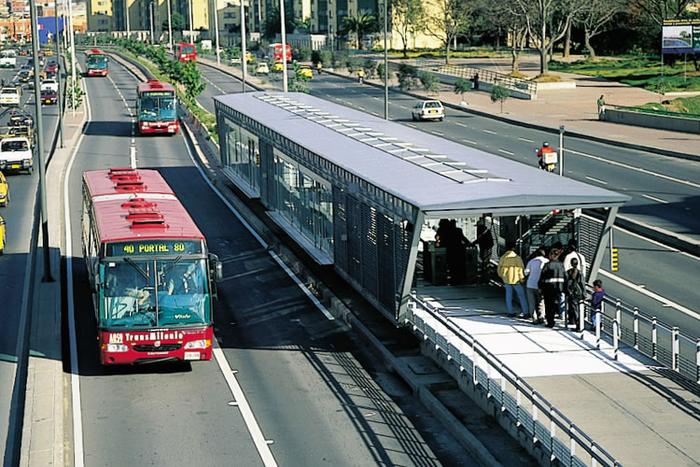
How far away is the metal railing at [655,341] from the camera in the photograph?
18.5 meters

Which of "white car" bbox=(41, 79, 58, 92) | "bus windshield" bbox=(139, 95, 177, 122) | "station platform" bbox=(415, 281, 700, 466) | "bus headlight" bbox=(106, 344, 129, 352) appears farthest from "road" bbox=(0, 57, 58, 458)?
"white car" bbox=(41, 79, 58, 92)

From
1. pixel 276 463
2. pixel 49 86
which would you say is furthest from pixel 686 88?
pixel 276 463

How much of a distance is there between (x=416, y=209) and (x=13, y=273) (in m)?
15.2

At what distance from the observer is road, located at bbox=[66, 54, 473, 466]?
59.3ft

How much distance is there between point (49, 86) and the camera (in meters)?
94.0

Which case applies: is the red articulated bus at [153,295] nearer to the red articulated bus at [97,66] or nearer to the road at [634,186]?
the road at [634,186]

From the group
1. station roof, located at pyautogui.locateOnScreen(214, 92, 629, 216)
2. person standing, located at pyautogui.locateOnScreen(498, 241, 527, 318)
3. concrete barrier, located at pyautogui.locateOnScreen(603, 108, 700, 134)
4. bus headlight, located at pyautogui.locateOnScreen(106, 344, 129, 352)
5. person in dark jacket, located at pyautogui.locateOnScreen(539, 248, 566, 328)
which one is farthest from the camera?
concrete barrier, located at pyautogui.locateOnScreen(603, 108, 700, 134)

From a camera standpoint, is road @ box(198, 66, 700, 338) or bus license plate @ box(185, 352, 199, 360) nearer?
bus license plate @ box(185, 352, 199, 360)

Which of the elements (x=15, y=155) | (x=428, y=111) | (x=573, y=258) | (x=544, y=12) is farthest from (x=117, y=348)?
(x=544, y=12)

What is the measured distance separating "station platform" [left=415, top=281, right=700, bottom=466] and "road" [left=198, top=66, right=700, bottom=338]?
4.30 m

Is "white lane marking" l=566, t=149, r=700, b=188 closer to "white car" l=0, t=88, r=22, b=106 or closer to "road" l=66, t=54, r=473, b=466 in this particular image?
"road" l=66, t=54, r=473, b=466

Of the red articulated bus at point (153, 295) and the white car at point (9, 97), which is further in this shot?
the white car at point (9, 97)

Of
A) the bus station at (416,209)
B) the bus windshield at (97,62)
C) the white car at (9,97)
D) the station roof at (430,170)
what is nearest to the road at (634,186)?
the bus station at (416,209)

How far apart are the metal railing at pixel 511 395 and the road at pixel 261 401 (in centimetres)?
98
